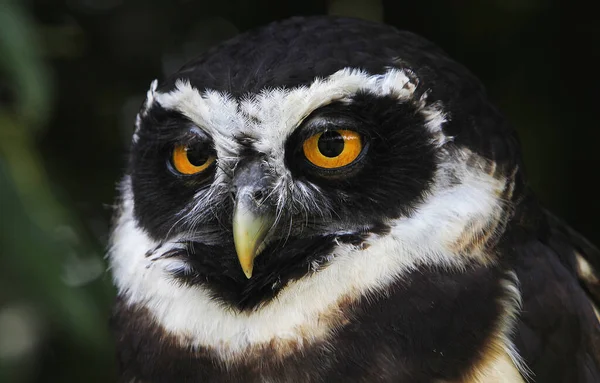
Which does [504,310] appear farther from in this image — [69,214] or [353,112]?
[69,214]

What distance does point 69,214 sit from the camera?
1947 mm

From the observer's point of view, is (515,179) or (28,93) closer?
(515,179)

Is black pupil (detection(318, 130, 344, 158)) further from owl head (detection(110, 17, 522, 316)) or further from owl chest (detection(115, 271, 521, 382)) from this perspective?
owl chest (detection(115, 271, 521, 382))

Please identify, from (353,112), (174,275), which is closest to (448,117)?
(353,112)

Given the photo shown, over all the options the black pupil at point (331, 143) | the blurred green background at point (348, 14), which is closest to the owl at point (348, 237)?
the black pupil at point (331, 143)

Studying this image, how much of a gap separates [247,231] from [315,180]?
144 millimetres

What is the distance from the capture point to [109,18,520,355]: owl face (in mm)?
1319

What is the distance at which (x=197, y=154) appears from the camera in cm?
140

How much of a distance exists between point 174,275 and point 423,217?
43 centimetres

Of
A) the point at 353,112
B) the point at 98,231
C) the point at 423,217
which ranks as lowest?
the point at 98,231

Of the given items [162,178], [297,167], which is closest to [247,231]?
[297,167]

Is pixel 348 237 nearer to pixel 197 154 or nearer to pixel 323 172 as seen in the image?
pixel 323 172

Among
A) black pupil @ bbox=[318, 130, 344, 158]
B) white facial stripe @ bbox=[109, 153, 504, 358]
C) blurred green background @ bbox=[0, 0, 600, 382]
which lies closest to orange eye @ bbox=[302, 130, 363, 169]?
black pupil @ bbox=[318, 130, 344, 158]

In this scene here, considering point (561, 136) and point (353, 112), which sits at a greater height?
point (353, 112)
